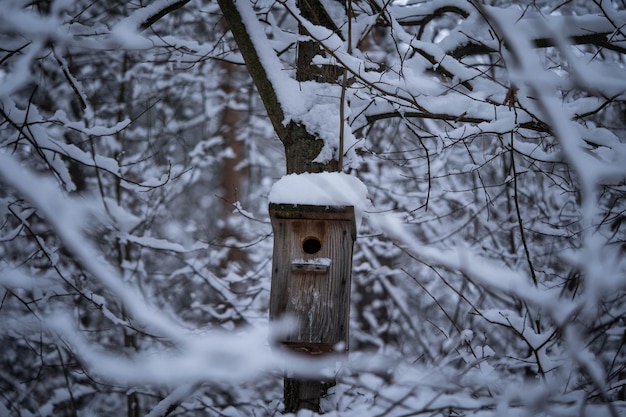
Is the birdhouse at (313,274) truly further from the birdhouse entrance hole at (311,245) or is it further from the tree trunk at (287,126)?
the tree trunk at (287,126)

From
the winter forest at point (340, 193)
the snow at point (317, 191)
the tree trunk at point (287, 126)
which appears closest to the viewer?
the winter forest at point (340, 193)

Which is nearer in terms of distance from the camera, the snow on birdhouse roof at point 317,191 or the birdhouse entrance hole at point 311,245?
the snow on birdhouse roof at point 317,191

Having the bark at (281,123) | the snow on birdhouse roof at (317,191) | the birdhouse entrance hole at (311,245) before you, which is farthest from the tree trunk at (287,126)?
the birdhouse entrance hole at (311,245)

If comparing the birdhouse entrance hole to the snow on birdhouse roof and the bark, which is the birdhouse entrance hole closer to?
the snow on birdhouse roof

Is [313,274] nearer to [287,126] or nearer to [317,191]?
[317,191]

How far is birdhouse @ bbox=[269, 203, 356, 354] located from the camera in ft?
8.96

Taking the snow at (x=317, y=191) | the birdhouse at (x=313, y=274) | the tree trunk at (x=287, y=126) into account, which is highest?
the tree trunk at (x=287, y=126)

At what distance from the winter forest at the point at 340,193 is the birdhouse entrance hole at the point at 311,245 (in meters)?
0.30

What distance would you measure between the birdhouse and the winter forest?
106 millimetres

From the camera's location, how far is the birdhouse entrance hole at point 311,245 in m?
2.85

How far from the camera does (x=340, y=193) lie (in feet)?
8.75

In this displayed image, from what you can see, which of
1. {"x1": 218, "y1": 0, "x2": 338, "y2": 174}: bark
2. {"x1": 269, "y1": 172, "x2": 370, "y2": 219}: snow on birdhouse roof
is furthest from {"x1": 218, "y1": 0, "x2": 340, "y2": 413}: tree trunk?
{"x1": 269, "y1": 172, "x2": 370, "y2": 219}: snow on birdhouse roof

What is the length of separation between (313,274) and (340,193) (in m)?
0.45

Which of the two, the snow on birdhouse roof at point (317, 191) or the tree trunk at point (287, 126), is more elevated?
the tree trunk at point (287, 126)
